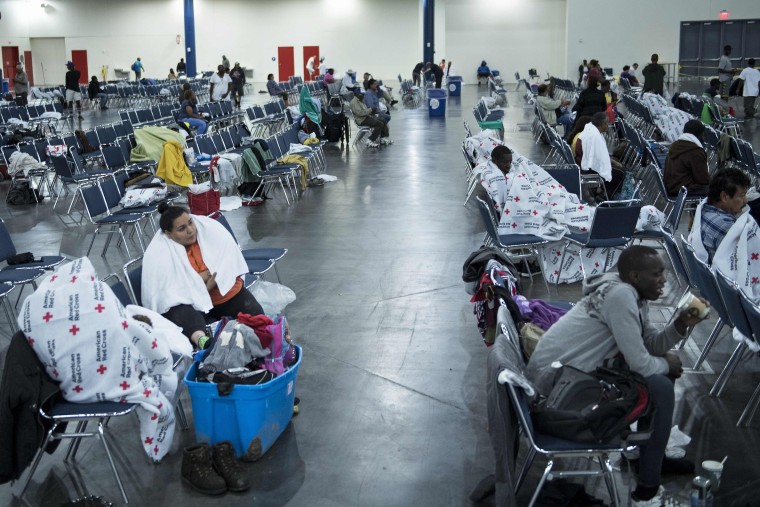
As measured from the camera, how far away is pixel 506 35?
33.2m

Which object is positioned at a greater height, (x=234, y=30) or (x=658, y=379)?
(x=234, y=30)

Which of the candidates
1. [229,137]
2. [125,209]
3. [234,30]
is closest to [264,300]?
[125,209]

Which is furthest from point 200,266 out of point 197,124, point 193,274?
point 197,124

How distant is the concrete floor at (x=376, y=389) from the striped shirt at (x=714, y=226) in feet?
2.08

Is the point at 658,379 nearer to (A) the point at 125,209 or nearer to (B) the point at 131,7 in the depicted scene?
(A) the point at 125,209

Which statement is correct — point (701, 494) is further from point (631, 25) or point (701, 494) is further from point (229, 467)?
point (631, 25)

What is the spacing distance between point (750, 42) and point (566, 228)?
85.8 feet

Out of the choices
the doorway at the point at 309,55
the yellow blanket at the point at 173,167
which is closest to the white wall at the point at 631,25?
the doorway at the point at 309,55

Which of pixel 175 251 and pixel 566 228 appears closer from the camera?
pixel 175 251

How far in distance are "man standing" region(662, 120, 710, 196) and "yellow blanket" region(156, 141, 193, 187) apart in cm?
512

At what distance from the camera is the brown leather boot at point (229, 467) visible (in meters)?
3.75

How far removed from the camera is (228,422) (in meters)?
3.99

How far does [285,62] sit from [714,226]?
31832 mm

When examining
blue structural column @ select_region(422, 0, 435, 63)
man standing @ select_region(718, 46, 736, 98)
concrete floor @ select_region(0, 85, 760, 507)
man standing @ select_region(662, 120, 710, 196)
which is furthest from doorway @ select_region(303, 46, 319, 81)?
man standing @ select_region(662, 120, 710, 196)
